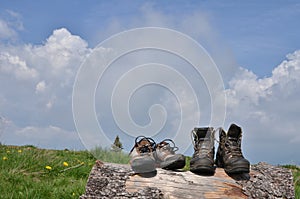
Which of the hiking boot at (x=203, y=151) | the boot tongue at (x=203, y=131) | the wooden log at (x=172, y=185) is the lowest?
the wooden log at (x=172, y=185)

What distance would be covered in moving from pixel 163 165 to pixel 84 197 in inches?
39.5

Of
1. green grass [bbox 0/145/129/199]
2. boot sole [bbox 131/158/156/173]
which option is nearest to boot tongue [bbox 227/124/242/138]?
boot sole [bbox 131/158/156/173]

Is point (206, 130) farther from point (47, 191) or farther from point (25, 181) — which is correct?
point (25, 181)

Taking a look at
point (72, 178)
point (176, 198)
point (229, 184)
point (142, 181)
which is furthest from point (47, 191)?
point (229, 184)

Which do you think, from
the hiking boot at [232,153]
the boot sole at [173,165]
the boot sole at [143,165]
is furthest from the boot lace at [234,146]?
the boot sole at [143,165]

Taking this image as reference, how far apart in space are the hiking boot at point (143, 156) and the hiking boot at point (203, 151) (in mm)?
511

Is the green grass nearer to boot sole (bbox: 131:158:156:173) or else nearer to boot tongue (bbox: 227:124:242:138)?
boot sole (bbox: 131:158:156:173)

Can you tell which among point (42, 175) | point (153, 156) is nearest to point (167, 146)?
point (153, 156)

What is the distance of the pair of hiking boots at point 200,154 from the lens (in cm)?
458

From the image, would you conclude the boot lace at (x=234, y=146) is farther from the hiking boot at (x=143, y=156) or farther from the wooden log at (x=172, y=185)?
the hiking boot at (x=143, y=156)

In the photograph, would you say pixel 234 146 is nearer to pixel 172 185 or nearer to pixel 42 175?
pixel 172 185

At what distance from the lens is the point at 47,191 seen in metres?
6.00

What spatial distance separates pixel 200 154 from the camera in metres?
4.76

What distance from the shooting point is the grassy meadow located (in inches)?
232
